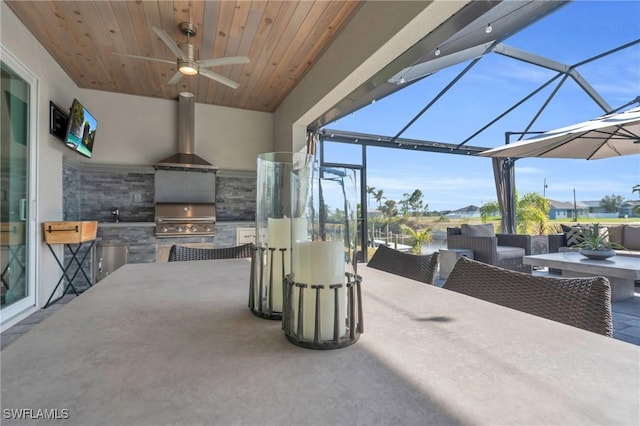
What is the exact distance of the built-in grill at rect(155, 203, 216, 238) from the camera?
14.8 ft

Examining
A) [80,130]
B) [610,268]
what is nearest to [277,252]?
[610,268]

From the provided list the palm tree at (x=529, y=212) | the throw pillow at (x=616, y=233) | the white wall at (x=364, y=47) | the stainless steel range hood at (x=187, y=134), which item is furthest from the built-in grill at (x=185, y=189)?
the throw pillow at (x=616, y=233)

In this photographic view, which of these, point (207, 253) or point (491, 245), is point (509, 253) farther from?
point (207, 253)

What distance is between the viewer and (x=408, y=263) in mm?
1346

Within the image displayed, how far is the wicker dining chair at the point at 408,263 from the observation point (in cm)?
124

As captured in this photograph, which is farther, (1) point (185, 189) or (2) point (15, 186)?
(1) point (185, 189)

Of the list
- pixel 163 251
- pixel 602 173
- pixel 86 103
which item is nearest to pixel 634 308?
pixel 602 173

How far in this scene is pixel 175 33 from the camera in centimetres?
299

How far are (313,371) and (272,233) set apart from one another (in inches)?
15.0

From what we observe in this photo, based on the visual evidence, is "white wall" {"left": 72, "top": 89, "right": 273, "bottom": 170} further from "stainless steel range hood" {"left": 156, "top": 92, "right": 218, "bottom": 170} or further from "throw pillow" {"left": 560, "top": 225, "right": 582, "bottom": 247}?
"throw pillow" {"left": 560, "top": 225, "right": 582, "bottom": 247}

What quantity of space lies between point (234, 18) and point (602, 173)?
280 inches

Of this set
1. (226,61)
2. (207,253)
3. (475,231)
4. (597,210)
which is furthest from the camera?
(597,210)

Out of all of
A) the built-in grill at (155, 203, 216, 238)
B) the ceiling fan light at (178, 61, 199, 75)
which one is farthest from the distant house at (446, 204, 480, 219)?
the ceiling fan light at (178, 61, 199, 75)

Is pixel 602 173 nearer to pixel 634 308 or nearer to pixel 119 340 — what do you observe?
pixel 634 308
